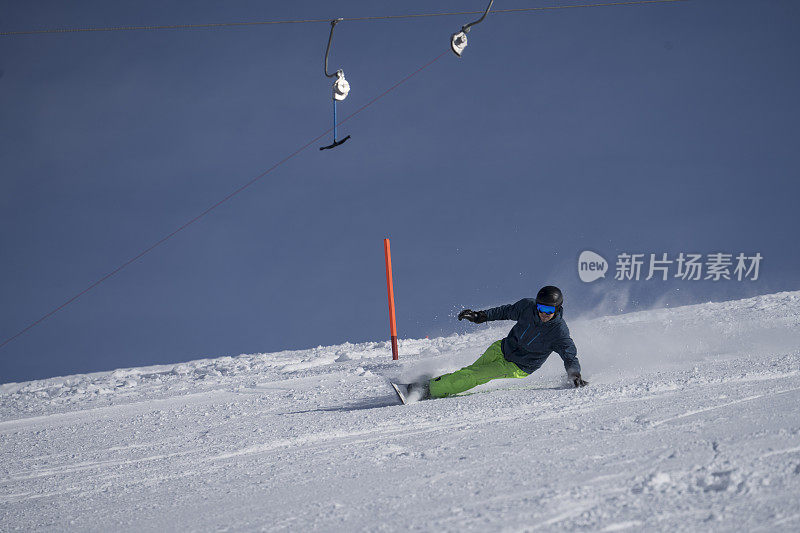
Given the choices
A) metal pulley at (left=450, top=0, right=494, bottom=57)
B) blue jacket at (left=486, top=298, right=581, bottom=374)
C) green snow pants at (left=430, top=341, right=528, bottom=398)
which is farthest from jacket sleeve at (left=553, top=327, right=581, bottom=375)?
metal pulley at (left=450, top=0, right=494, bottom=57)

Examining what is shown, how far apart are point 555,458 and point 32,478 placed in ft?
13.1

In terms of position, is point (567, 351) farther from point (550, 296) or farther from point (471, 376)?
point (471, 376)

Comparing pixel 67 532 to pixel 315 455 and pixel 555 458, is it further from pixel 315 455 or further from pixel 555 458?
pixel 555 458

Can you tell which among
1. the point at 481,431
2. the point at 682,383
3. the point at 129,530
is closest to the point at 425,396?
the point at 481,431

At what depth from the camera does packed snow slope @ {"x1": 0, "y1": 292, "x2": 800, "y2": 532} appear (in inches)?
109

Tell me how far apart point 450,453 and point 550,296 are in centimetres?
241

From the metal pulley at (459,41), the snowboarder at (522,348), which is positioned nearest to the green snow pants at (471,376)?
the snowboarder at (522,348)

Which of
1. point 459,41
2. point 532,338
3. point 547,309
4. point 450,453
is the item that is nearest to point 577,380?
point 532,338

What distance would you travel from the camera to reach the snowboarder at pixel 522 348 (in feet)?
19.4

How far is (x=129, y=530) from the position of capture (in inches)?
133

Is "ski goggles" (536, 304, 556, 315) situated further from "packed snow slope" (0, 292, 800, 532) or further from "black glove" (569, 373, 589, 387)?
"packed snow slope" (0, 292, 800, 532)

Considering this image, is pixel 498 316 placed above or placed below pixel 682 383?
above

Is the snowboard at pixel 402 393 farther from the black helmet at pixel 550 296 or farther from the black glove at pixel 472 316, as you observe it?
the black helmet at pixel 550 296

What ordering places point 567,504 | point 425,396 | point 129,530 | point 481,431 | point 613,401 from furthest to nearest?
point 425,396
point 613,401
point 481,431
point 129,530
point 567,504
